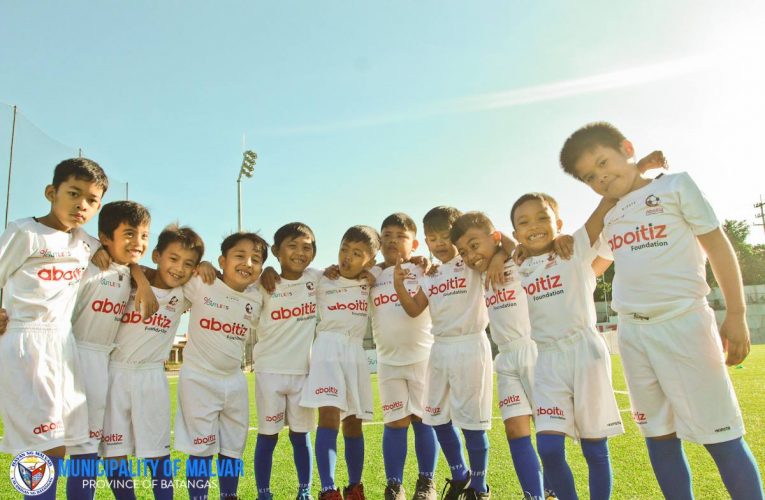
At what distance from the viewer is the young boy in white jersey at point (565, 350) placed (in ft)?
9.39

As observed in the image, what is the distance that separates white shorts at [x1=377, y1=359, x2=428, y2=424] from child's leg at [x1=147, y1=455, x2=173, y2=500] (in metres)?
1.58

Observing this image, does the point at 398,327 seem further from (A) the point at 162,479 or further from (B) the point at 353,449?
(A) the point at 162,479

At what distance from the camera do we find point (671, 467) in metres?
2.57

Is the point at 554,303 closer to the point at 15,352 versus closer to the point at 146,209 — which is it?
the point at 146,209

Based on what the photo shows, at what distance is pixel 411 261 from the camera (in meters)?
4.38

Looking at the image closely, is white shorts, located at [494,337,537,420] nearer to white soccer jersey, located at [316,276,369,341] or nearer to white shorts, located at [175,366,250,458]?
white soccer jersey, located at [316,276,369,341]

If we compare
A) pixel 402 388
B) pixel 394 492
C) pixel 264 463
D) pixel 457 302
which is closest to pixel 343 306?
pixel 402 388

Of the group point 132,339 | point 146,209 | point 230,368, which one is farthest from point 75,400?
point 146,209

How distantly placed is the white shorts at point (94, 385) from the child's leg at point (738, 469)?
342cm

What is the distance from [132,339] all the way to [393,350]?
76.0 inches

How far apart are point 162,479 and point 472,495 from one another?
204 centimetres

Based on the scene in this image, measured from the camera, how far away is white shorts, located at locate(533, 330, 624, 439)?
2871mm

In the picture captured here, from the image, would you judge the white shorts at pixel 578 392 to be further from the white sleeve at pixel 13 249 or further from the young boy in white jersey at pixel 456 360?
the white sleeve at pixel 13 249

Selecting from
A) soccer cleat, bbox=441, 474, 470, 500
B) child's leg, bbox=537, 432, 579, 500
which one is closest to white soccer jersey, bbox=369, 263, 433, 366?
soccer cleat, bbox=441, 474, 470, 500
